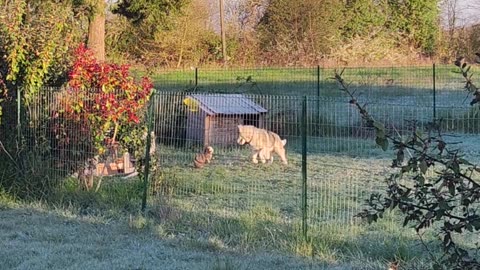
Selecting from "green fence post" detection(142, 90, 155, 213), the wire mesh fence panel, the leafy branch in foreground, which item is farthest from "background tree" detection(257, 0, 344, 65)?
the leafy branch in foreground

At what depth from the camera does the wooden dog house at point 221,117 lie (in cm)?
1031

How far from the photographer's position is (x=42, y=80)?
8.23 metres

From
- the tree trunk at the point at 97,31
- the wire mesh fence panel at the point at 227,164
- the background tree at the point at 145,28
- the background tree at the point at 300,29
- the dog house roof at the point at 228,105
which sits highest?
the background tree at the point at 300,29

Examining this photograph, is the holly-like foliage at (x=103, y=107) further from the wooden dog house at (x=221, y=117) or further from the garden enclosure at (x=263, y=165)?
the wooden dog house at (x=221, y=117)

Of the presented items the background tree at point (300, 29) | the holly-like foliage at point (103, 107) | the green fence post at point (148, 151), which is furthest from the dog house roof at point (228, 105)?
the background tree at point (300, 29)

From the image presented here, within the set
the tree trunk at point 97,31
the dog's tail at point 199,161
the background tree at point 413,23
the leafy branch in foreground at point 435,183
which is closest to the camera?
the leafy branch in foreground at point 435,183

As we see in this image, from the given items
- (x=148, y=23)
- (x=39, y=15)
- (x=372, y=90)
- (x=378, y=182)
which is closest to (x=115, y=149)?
(x=39, y=15)

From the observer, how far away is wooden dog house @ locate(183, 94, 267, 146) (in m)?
10.3

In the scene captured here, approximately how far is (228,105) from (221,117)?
0.30 metres

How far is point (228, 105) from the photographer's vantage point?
11898mm

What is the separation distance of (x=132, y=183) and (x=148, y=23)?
1089 cm

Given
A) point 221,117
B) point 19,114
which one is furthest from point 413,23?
point 19,114

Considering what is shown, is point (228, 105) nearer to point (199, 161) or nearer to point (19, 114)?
point (199, 161)

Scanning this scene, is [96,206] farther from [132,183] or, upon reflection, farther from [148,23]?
[148,23]
